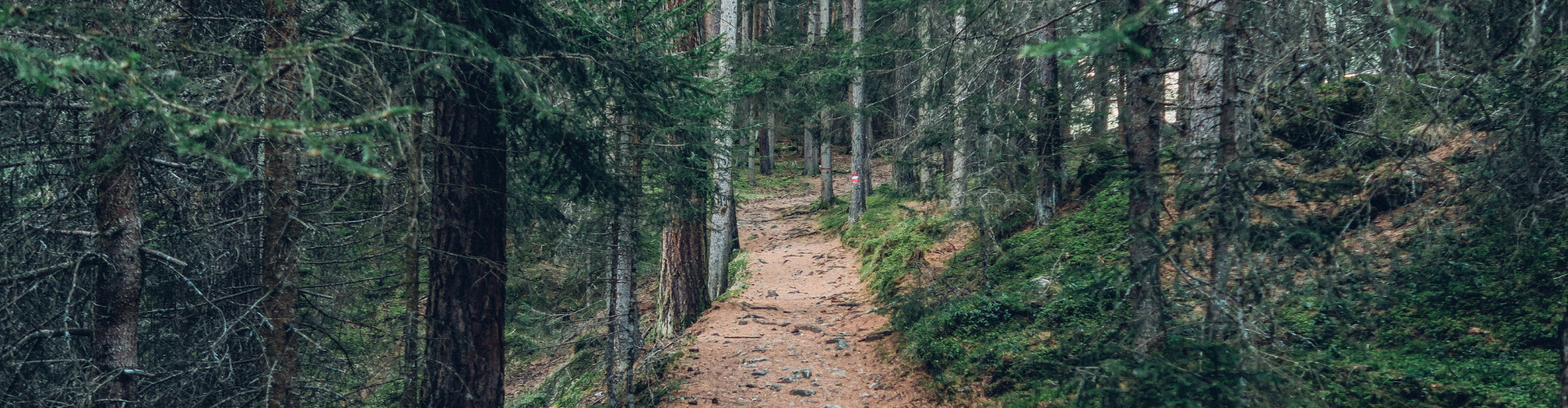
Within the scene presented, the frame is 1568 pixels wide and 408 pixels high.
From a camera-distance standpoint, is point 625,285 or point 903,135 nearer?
point 625,285

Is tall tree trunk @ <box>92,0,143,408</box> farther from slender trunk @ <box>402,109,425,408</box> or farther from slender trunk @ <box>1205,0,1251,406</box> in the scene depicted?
slender trunk @ <box>1205,0,1251,406</box>

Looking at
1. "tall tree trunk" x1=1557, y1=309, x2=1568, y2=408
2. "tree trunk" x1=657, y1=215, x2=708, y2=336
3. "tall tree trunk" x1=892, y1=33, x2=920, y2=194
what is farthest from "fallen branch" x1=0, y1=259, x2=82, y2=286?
"tall tree trunk" x1=1557, y1=309, x2=1568, y2=408

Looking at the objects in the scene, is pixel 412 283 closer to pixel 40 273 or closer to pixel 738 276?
pixel 40 273

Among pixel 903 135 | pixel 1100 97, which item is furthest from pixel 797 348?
pixel 1100 97

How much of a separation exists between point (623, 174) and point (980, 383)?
4.28 meters

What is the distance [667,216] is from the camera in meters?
7.94

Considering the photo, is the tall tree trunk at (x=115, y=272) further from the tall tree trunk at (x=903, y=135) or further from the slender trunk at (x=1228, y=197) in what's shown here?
the tall tree trunk at (x=903, y=135)

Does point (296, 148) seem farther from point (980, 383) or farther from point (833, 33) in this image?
point (833, 33)

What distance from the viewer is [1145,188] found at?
14.6ft

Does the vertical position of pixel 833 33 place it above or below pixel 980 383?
above

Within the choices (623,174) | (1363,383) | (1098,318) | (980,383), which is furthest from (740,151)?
(1363,383)

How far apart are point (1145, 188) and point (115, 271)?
6.72 m

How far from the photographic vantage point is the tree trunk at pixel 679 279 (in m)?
11.2

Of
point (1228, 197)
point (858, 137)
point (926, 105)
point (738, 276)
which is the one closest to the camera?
point (1228, 197)
